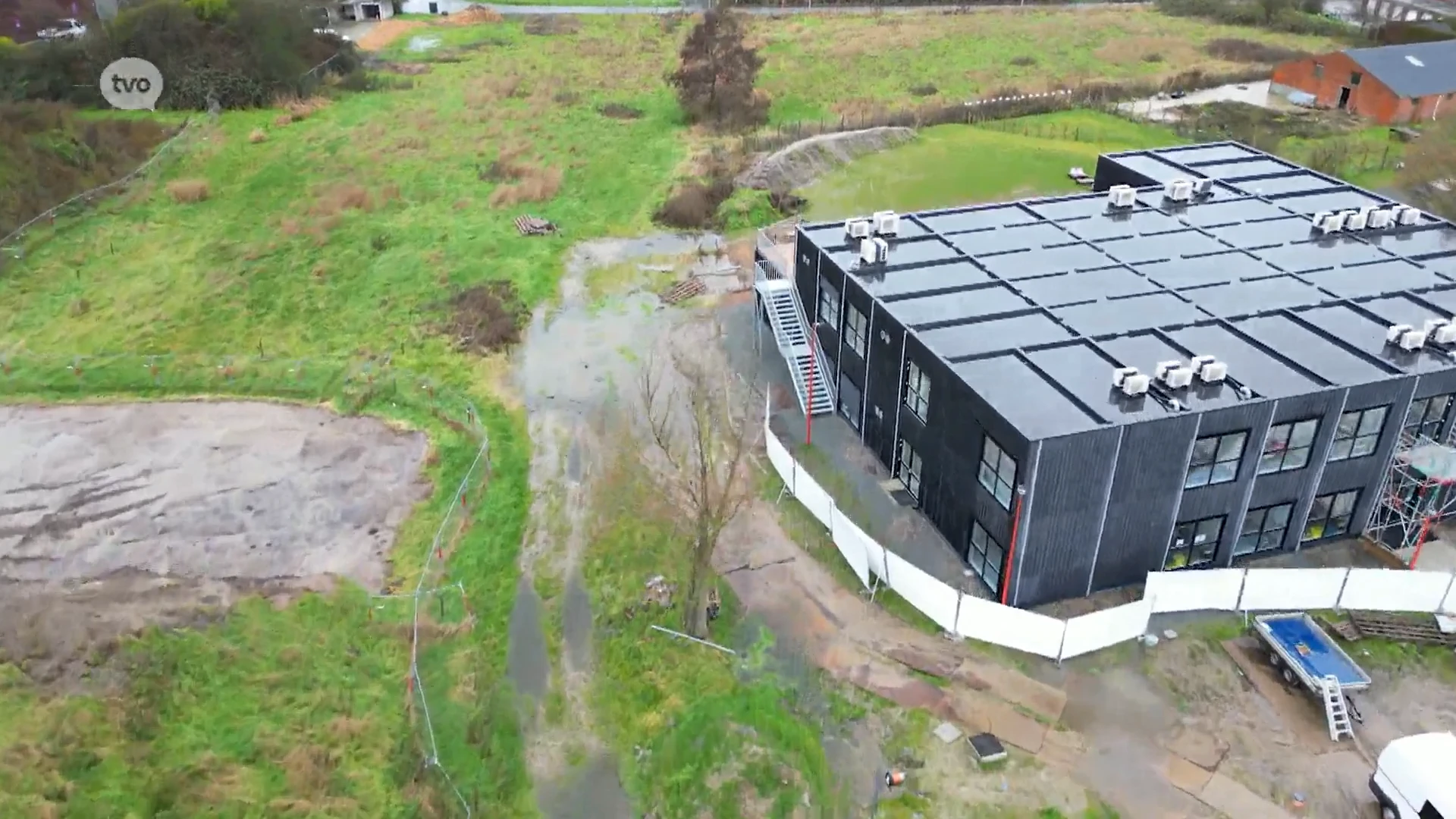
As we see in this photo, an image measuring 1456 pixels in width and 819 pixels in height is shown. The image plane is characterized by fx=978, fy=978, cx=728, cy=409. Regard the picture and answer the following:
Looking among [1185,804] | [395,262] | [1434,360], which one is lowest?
[1185,804]

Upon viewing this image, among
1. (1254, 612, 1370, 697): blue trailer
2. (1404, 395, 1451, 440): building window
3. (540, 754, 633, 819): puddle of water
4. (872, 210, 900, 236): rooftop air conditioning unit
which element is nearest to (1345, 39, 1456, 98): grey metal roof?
(1404, 395, 1451, 440): building window

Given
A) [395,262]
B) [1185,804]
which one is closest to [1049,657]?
[1185,804]

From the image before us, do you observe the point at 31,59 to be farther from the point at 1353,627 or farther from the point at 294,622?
the point at 1353,627

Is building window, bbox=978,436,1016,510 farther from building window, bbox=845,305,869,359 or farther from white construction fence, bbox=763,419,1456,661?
building window, bbox=845,305,869,359

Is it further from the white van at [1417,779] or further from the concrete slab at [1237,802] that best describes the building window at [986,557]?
the white van at [1417,779]

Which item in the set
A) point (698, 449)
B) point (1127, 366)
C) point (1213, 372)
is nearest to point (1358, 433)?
point (1213, 372)

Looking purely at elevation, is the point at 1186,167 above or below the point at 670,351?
above

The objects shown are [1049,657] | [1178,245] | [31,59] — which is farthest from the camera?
[31,59]
